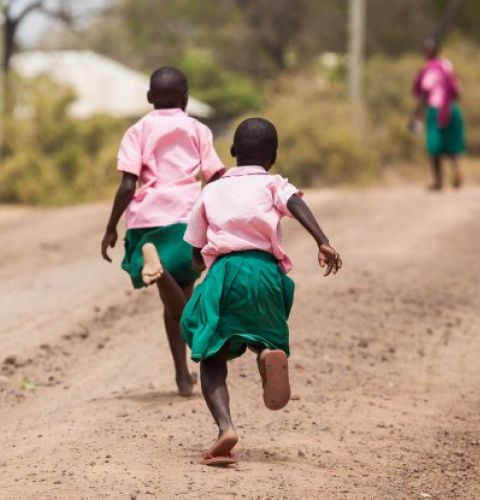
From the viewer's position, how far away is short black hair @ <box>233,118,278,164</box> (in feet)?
21.1

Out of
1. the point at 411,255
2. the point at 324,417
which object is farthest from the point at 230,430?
the point at 411,255

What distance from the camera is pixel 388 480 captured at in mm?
6367

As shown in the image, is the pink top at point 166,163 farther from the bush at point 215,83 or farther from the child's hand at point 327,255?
the bush at point 215,83

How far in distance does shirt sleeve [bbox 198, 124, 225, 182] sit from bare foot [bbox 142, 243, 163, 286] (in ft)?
1.80

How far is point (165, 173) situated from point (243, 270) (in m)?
1.54

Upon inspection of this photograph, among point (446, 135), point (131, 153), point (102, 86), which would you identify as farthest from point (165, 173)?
point (102, 86)

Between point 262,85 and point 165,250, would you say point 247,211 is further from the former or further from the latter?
point 262,85

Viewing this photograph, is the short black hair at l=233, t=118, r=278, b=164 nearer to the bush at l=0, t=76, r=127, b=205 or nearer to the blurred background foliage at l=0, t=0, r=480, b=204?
the blurred background foliage at l=0, t=0, r=480, b=204

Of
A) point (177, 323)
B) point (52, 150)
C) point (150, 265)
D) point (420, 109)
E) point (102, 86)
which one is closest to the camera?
point (150, 265)

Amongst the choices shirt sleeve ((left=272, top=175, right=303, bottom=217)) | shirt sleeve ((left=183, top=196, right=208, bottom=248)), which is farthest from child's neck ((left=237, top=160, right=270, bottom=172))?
shirt sleeve ((left=183, top=196, right=208, bottom=248))

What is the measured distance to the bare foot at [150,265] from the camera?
6965 mm

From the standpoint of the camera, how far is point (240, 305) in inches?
248

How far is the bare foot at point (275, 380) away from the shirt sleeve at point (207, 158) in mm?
1663

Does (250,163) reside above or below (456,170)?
above
